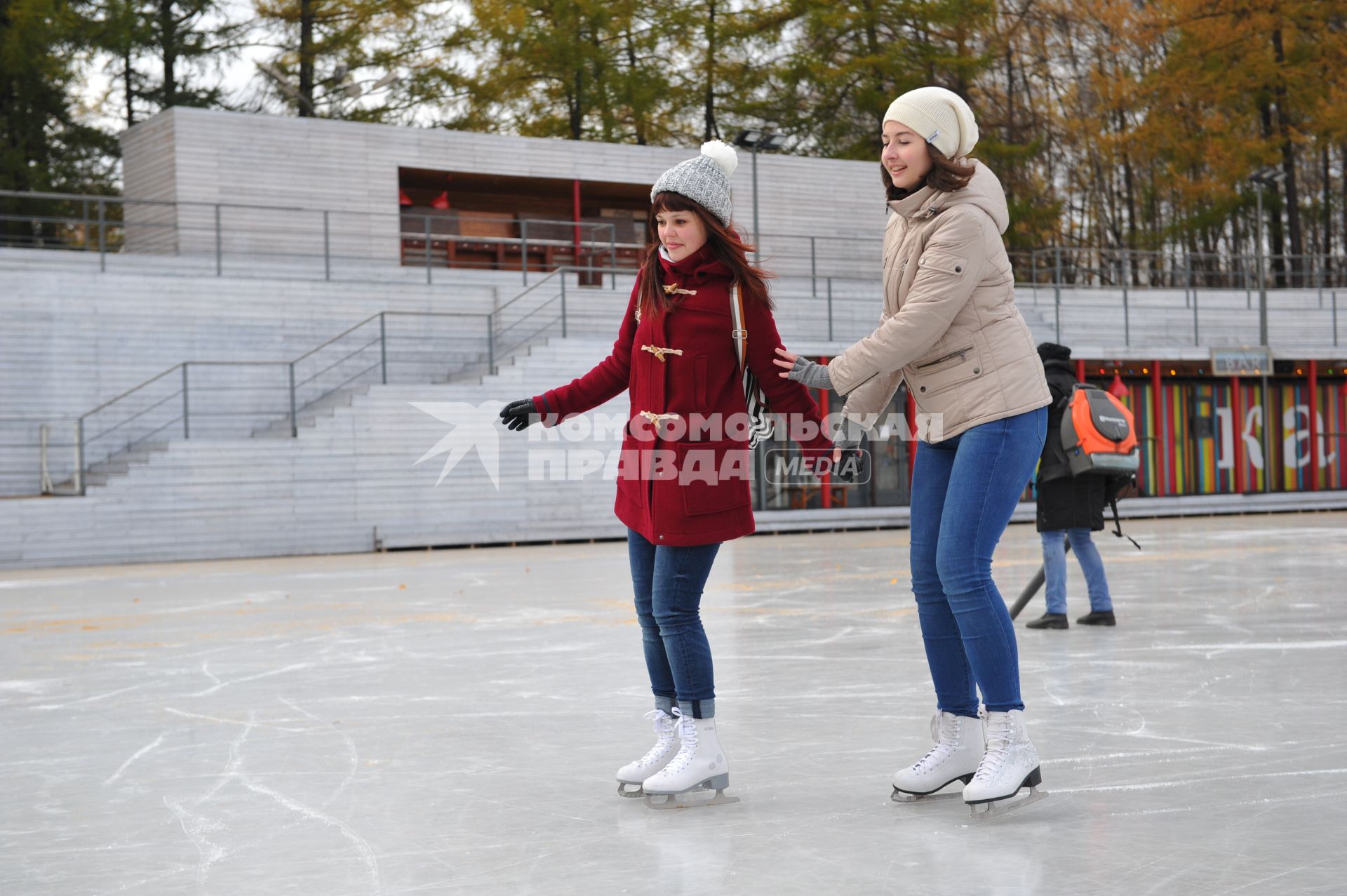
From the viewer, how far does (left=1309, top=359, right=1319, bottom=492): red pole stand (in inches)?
963

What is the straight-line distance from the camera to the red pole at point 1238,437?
23.9 m

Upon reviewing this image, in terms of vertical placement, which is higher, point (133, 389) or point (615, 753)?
point (133, 389)

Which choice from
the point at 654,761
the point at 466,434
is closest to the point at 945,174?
the point at 654,761

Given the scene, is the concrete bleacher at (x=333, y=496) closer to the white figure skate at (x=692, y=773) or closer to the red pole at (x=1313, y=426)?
the red pole at (x=1313, y=426)

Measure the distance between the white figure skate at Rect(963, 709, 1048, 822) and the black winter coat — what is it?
12.8ft

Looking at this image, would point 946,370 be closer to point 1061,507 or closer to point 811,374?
point 811,374

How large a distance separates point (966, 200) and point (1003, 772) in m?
1.49

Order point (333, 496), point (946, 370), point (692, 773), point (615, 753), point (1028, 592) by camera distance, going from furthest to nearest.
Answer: point (333, 496) → point (1028, 592) → point (615, 753) → point (692, 773) → point (946, 370)

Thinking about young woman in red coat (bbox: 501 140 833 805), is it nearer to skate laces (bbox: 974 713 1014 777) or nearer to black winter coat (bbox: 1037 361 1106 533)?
skate laces (bbox: 974 713 1014 777)

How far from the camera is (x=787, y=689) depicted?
19.0ft

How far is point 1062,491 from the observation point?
742 centimetres

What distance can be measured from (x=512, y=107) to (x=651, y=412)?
3160 cm

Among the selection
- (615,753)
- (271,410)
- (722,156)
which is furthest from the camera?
(271,410)

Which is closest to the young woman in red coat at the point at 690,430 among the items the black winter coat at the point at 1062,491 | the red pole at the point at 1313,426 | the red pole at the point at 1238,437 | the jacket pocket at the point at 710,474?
the jacket pocket at the point at 710,474
